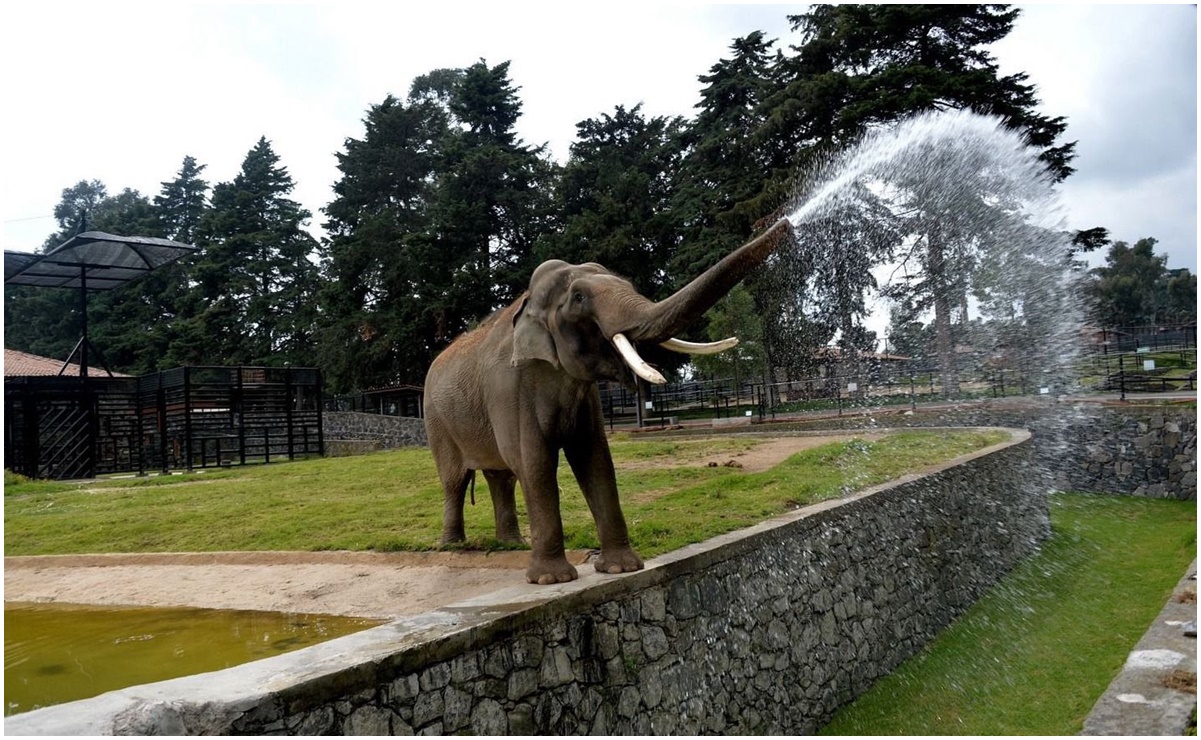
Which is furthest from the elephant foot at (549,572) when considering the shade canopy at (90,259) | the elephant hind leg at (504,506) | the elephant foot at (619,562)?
the shade canopy at (90,259)

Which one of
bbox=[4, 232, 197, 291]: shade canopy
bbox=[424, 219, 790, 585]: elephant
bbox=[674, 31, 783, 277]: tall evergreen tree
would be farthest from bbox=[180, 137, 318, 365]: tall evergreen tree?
bbox=[424, 219, 790, 585]: elephant

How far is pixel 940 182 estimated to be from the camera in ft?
36.5

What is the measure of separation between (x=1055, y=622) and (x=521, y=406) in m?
7.29

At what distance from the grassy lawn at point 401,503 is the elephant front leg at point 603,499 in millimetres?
789

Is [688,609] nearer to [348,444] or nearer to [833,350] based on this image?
[833,350]

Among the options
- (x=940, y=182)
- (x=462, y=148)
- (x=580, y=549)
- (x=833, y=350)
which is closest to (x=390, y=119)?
(x=462, y=148)

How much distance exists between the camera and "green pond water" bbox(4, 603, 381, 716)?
17.0 ft

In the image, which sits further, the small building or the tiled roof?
the tiled roof

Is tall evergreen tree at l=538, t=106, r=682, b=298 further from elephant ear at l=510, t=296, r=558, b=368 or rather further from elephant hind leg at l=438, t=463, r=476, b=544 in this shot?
elephant ear at l=510, t=296, r=558, b=368

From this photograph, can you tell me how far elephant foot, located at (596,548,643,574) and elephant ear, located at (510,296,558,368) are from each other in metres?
1.29

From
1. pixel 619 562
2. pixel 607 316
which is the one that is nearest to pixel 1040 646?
pixel 619 562

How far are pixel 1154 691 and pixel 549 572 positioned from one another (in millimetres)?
4060

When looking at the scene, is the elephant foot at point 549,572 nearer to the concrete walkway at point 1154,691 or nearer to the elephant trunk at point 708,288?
the elephant trunk at point 708,288

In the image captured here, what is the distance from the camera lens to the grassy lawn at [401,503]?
857cm
